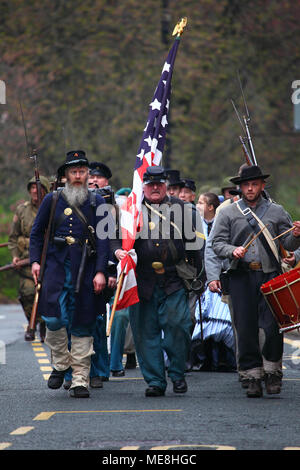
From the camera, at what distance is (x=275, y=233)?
10.7 metres

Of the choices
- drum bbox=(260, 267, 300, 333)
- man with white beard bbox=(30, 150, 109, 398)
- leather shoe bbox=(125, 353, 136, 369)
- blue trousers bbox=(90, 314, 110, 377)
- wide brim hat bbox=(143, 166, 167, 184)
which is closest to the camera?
drum bbox=(260, 267, 300, 333)

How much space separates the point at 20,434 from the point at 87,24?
27071 mm

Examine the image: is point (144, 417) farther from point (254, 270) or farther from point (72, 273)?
point (254, 270)

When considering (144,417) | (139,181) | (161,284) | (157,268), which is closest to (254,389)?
(161,284)

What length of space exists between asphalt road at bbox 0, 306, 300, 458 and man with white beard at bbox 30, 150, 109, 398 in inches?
12.6

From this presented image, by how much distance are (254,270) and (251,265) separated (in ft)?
0.18

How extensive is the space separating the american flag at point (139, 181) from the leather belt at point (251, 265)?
894 millimetres

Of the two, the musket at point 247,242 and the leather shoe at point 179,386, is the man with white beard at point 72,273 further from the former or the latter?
the musket at point 247,242

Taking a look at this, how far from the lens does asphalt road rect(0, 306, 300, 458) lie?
7.83 m

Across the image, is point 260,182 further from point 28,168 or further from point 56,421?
point 28,168

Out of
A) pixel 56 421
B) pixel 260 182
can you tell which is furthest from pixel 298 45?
pixel 56 421

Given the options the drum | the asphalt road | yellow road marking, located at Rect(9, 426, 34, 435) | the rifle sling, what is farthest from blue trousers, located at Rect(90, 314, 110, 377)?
yellow road marking, located at Rect(9, 426, 34, 435)

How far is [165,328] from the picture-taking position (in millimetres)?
10852

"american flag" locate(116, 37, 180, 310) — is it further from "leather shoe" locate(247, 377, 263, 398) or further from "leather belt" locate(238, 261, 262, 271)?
"leather shoe" locate(247, 377, 263, 398)
